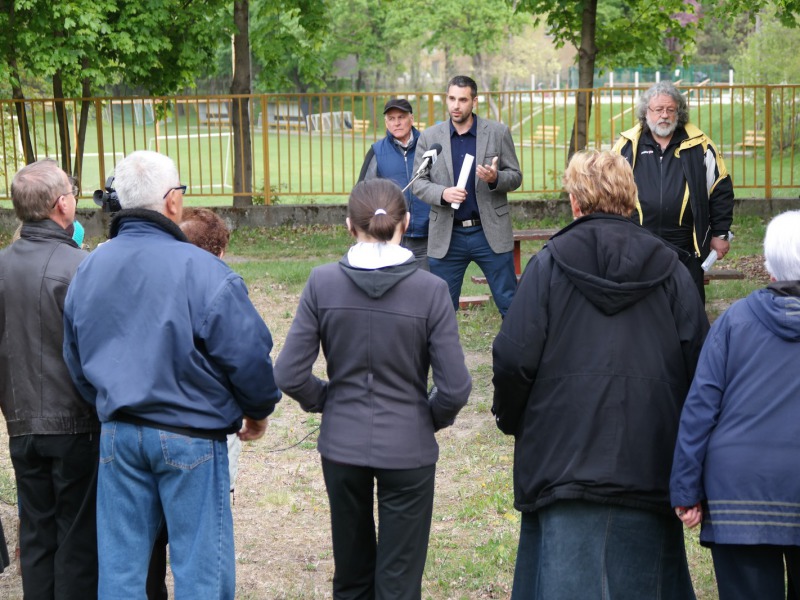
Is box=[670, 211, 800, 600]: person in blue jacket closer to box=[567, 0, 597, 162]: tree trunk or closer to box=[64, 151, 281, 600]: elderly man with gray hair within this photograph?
box=[64, 151, 281, 600]: elderly man with gray hair

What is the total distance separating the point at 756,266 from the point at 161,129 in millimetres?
11264

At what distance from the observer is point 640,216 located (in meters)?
6.60

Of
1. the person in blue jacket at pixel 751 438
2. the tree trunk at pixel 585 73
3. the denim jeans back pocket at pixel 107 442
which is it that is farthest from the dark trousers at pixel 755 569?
the tree trunk at pixel 585 73

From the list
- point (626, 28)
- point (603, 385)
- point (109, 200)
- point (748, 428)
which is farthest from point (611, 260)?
point (626, 28)

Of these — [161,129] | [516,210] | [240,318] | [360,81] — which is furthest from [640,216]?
[360,81]

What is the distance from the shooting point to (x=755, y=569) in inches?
130

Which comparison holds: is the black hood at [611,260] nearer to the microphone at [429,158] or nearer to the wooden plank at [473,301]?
the microphone at [429,158]

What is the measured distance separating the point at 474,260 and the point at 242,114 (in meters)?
9.93

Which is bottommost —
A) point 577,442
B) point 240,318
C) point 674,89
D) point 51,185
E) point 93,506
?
point 93,506

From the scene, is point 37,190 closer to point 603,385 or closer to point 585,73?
point 603,385

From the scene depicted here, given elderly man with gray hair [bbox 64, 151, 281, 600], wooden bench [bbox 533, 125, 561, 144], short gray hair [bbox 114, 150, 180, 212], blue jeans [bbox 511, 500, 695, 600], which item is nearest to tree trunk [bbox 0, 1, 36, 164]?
wooden bench [bbox 533, 125, 561, 144]

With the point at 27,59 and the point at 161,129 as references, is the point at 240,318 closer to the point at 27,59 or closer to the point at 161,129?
the point at 27,59

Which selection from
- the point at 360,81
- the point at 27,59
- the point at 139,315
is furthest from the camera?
the point at 360,81

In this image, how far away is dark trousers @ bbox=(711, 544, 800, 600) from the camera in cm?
329
